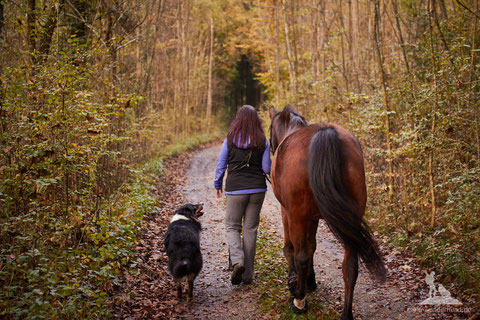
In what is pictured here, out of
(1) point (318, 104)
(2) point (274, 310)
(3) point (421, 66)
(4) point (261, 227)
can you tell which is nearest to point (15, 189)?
(2) point (274, 310)

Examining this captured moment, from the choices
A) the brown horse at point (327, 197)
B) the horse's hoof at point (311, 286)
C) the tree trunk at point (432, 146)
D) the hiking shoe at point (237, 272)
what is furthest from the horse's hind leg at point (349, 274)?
the tree trunk at point (432, 146)

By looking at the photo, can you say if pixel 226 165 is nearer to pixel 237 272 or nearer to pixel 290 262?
pixel 237 272

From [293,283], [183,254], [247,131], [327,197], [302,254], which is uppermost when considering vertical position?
[247,131]

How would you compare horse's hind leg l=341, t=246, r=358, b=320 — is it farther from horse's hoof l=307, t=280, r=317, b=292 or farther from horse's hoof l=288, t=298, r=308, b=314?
horse's hoof l=307, t=280, r=317, b=292

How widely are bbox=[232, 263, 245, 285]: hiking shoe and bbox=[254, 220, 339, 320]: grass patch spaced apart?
0.97ft

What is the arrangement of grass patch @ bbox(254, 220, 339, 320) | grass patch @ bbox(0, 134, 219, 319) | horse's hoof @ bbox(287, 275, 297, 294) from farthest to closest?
horse's hoof @ bbox(287, 275, 297, 294)
grass patch @ bbox(254, 220, 339, 320)
grass patch @ bbox(0, 134, 219, 319)

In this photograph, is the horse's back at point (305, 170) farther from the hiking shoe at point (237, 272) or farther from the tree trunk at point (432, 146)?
the tree trunk at point (432, 146)

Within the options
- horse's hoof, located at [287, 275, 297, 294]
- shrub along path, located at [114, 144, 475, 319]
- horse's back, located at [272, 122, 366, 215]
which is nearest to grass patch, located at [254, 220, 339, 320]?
shrub along path, located at [114, 144, 475, 319]

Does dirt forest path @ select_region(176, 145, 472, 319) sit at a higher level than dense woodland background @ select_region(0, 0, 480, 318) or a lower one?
lower

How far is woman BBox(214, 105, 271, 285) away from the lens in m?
5.26

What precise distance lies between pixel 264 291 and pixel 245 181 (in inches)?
61.5

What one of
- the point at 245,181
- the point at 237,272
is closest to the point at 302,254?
the point at 237,272

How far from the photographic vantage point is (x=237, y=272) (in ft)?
16.6

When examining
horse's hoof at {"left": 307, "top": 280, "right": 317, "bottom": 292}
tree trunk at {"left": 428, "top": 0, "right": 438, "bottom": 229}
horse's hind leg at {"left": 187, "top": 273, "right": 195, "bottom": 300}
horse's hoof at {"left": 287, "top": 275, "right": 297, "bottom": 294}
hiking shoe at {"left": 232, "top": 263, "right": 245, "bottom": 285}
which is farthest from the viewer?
tree trunk at {"left": 428, "top": 0, "right": 438, "bottom": 229}
